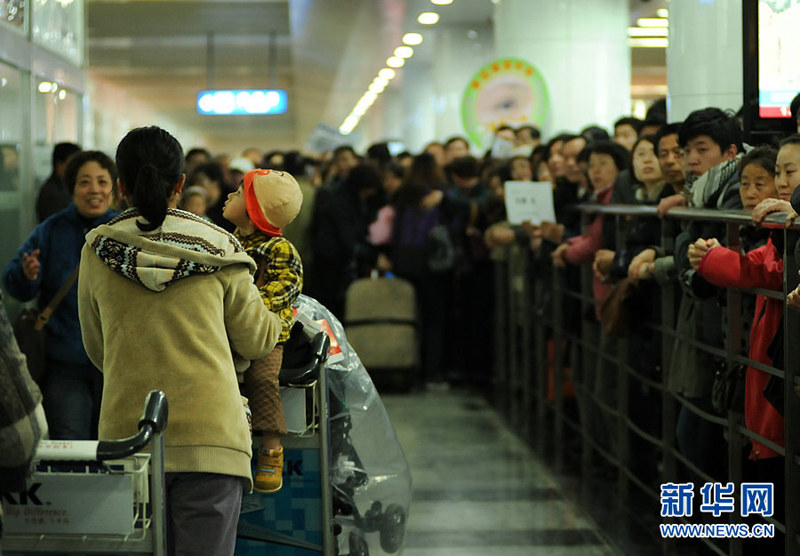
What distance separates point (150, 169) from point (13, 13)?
355cm

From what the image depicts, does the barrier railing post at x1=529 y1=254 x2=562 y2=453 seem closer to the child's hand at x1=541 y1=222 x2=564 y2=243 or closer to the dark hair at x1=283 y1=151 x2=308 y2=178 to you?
the child's hand at x1=541 y1=222 x2=564 y2=243

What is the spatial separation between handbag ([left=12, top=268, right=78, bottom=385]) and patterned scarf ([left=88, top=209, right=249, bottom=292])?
192cm

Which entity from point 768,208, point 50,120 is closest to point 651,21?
point 50,120

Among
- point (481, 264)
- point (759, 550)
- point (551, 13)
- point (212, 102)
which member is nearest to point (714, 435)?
point (759, 550)

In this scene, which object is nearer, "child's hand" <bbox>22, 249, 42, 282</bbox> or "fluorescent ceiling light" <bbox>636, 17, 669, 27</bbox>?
"child's hand" <bbox>22, 249, 42, 282</bbox>

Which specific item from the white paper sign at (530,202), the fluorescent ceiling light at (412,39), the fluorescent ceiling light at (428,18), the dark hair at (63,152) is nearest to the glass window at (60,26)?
the dark hair at (63,152)

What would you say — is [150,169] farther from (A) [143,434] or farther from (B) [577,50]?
(B) [577,50]

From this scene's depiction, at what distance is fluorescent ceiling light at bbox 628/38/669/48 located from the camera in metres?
18.6

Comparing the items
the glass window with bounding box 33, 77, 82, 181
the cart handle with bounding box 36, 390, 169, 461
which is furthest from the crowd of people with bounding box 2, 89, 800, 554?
→ the glass window with bounding box 33, 77, 82, 181

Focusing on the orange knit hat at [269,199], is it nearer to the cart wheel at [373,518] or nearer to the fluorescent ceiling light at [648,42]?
the cart wheel at [373,518]

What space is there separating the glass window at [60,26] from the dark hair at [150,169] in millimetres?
3767

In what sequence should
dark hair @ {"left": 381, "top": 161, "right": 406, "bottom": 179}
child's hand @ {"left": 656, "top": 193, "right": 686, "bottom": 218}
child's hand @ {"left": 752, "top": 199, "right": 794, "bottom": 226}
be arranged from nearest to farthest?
child's hand @ {"left": 752, "top": 199, "right": 794, "bottom": 226}
child's hand @ {"left": 656, "top": 193, "right": 686, "bottom": 218}
dark hair @ {"left": 381, "top": 161, "right": 406, "bottom": 179}

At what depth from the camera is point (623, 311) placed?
4.87 meters

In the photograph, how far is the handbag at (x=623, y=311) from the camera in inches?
190
